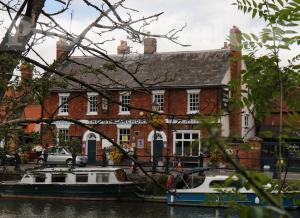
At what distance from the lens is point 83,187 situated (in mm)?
30406

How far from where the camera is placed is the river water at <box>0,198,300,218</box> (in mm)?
24141

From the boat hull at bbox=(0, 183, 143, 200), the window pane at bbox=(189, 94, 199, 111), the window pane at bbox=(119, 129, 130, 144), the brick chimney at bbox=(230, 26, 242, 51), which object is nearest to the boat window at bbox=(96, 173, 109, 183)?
the boat hull at bbox=(0, 183, 143, 200)

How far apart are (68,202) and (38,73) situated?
82.8ft

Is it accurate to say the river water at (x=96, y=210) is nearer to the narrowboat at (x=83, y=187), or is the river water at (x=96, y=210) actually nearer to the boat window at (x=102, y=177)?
the narrowboat at (x=83, y=187)

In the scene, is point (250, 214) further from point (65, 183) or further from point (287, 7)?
point (65, 183)

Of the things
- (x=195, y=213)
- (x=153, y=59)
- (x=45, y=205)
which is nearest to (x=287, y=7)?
(x=195, y=213)

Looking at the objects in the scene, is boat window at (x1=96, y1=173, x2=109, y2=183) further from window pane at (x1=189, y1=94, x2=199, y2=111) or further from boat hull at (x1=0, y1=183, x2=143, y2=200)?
window pane at (x1=189, y1=94, x2=199, y2=111)

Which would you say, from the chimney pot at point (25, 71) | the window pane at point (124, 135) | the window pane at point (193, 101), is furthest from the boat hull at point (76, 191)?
the chimney pot at point (25, 71)

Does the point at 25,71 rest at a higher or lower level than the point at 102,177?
higher

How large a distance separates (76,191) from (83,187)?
55 cm

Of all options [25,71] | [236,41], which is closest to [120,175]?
[25,71]

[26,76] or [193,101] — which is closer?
[26,76]

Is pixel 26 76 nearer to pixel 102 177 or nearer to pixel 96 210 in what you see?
pixel 96 210

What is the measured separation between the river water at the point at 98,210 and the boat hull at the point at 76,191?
630 mm
